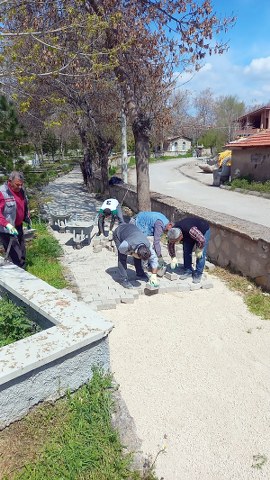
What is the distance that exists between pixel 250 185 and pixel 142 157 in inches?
366

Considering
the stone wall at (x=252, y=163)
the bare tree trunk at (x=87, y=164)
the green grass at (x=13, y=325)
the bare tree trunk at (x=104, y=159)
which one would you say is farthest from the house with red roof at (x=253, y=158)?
the green grass at (x=13, y=325)

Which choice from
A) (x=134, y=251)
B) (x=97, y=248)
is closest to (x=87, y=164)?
(x=97, y=248)

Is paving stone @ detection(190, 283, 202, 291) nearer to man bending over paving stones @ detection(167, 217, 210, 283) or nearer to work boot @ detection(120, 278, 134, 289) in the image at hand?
man bending over paving stones @ detection(167, 217, 210, 283)

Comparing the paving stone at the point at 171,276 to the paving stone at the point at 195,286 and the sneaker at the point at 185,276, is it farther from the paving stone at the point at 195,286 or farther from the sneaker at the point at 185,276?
the paving stone at the point at 195,286

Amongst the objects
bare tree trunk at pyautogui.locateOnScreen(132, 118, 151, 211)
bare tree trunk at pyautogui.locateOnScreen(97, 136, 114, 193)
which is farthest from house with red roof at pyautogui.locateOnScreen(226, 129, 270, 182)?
bare tree trunk at pyautogui.locateOnScreen(132, 118, 151, 211)

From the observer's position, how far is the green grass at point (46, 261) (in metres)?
5.87

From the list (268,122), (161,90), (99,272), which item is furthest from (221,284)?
(268,122)

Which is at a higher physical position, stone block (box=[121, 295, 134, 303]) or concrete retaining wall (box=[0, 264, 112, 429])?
concrete retaining wall (box=[0, 264, 112, 429])

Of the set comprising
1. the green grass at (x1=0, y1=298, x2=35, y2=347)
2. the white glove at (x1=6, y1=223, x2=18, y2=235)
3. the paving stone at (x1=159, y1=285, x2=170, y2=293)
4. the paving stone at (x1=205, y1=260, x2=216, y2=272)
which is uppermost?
the white glove at (x1=6, y1=223, x2=18, y2=235)

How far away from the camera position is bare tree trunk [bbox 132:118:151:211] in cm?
932

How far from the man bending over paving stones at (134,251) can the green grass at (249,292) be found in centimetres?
136

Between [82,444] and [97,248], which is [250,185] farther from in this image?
[82,444]

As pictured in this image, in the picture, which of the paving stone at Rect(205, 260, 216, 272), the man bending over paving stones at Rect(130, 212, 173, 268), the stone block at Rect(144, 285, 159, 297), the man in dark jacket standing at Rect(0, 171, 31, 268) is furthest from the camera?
the paving stone at Rect(205, 260, 216, 272)

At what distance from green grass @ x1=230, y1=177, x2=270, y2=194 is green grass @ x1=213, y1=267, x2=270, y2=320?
10.5 meters
